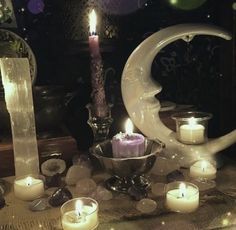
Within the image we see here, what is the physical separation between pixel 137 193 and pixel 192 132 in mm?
255

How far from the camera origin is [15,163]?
3.14 ft

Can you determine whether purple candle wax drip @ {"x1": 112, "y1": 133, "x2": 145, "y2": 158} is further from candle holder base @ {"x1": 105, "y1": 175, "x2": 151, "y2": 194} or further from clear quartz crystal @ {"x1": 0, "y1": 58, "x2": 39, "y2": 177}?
clear quartz crystal @ {"x1": 0, "y1": 58, "x2": 39, "y2": 177}

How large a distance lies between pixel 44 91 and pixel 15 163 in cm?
20

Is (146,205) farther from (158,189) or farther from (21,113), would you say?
(21,113)

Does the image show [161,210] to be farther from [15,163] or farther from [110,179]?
[15,163]

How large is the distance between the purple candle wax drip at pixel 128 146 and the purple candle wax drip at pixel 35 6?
0.54m

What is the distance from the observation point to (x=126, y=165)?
2.72 feet

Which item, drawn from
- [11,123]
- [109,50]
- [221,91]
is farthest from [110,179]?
[221,91]

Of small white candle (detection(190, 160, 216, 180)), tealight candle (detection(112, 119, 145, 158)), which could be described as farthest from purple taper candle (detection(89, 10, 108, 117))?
small white candle (detection(190, 160, 216, 180))

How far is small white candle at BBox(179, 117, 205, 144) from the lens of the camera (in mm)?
1004

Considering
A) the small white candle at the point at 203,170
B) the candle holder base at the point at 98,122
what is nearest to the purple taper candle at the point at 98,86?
the candle holder base at the point at 98,122

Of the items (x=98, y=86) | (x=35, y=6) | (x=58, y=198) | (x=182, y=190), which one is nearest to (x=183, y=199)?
(x=182, y=190)

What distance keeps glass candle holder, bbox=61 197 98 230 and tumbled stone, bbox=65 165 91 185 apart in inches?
7.1

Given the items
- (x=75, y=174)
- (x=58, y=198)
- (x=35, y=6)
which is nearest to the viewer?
(x=58, y=198)
